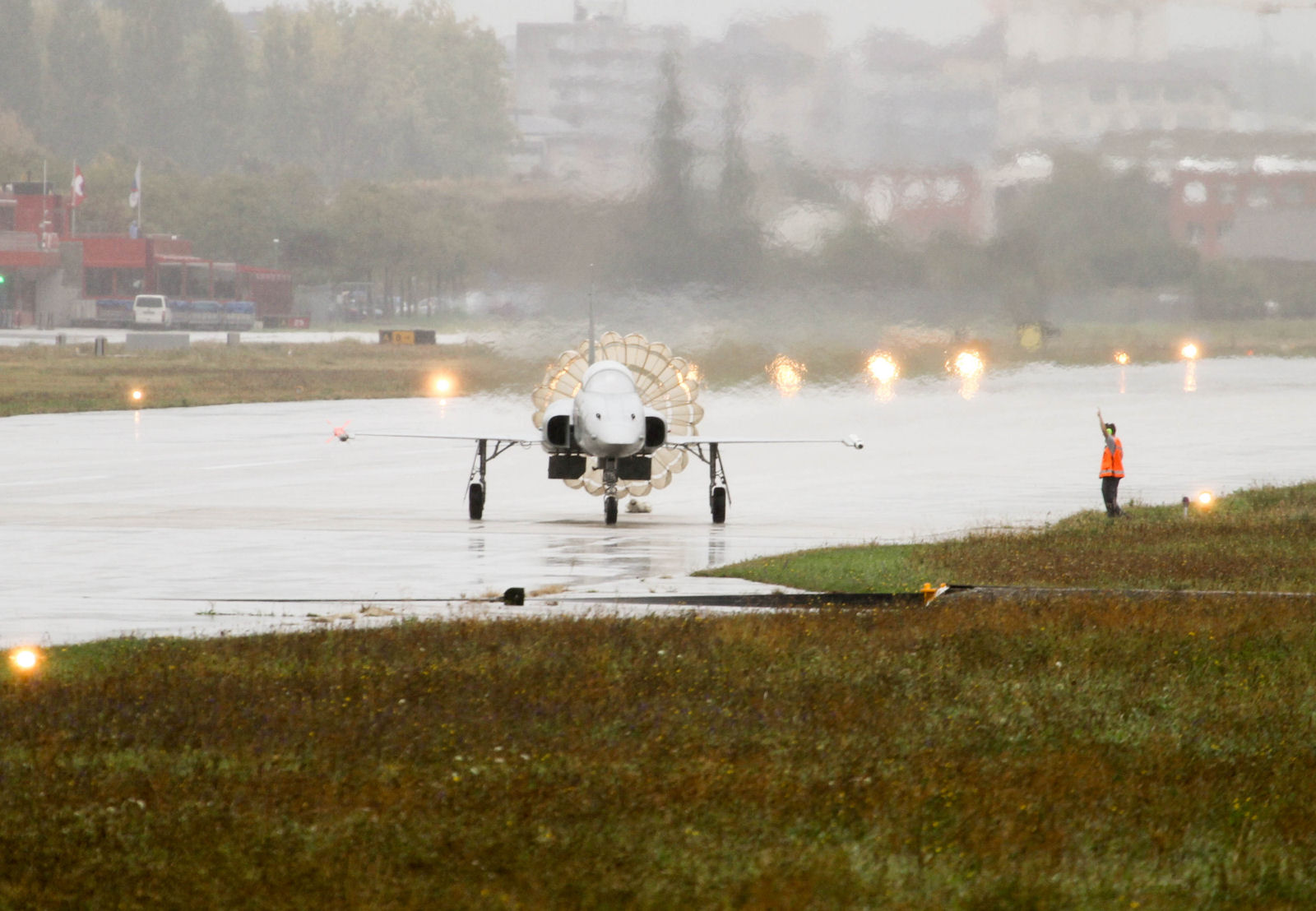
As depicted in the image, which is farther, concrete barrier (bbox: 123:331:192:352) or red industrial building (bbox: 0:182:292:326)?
red industrial building (bbox: 0:182:292:326)

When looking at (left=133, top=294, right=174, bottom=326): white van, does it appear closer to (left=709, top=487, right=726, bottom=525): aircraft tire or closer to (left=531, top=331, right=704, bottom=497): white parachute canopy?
(left=531, top=331, right=704, bottom=497): white parachute canopy

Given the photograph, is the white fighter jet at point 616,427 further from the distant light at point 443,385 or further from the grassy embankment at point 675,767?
the distant light at point 443,385

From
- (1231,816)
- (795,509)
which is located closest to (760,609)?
(1231,816)

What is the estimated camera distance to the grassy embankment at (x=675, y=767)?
10.7 meters

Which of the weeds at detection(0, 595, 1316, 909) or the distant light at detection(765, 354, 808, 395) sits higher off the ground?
the distant light at detection(765, 354, 808, 395)

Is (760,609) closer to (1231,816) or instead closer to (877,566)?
(877,566)

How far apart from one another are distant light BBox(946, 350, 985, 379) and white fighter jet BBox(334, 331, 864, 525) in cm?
2624

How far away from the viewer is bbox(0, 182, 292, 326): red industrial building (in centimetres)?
13912

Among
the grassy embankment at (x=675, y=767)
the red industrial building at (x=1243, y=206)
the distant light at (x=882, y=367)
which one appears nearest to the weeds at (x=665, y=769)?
the grassy embankment at (x=675, y=767)

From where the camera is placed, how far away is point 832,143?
52844 millimetres

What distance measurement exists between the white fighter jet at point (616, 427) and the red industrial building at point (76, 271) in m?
110

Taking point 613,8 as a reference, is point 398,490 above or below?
below

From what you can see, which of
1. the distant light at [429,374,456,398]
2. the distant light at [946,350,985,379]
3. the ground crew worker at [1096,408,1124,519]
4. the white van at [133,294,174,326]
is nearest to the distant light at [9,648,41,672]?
the ground crew worker at [1096,408,1124,519]

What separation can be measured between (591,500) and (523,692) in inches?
929
